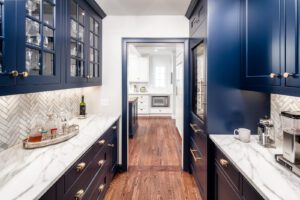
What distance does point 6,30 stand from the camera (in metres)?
1.14

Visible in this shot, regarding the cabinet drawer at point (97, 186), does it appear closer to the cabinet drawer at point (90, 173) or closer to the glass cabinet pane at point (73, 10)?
the cabinet drawer at point (90, 173)

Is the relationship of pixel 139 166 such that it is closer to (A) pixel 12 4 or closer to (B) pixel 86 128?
(B) pixel 86 128

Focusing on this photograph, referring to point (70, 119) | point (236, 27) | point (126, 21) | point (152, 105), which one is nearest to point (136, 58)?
point (152, 105)

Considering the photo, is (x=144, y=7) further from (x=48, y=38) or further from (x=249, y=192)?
(x=249, y=192)

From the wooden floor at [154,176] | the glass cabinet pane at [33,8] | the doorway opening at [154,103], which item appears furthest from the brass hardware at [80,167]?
the doorway opening at [154,103]

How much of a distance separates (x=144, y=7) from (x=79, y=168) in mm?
2257

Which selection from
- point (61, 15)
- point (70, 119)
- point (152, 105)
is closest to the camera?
point (61, 15)

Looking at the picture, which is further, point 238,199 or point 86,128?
point 86,128

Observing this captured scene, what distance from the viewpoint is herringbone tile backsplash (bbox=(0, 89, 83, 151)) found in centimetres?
158

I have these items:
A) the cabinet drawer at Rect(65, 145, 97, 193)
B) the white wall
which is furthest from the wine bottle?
the cabinet drawer at Rect(65, 145, 97, 193)

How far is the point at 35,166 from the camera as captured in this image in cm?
125

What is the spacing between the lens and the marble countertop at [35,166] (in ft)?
3.17

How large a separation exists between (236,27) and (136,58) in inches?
246

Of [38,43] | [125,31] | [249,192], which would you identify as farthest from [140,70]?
[249,192]
